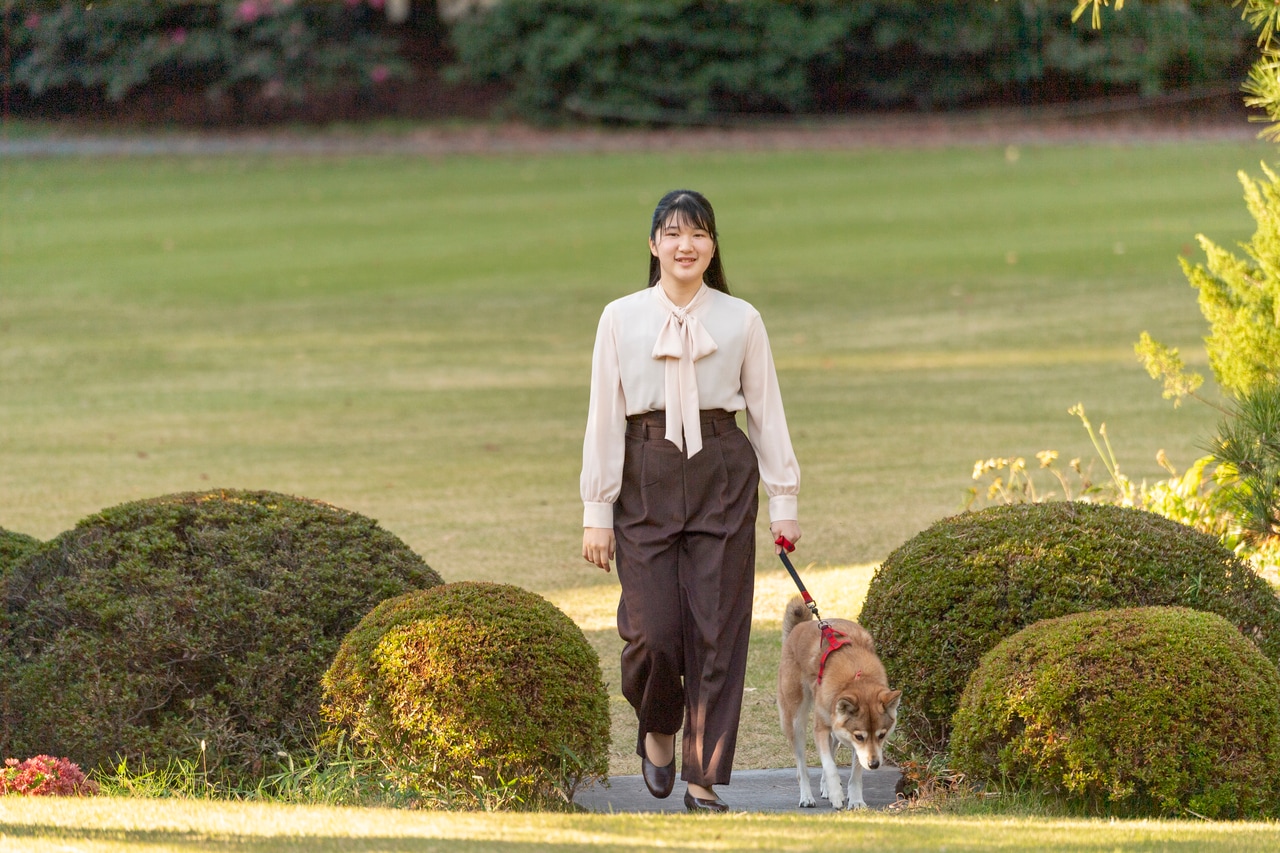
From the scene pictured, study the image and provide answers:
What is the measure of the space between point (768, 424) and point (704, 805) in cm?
127

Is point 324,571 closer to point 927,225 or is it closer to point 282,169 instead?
point 927,225

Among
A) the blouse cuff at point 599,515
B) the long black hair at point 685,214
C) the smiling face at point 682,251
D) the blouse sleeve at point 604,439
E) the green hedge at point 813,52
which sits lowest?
the blouse cuff at point 599,515

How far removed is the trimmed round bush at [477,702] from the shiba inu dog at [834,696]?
74 cm

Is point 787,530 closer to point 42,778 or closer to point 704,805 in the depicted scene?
point 704,805

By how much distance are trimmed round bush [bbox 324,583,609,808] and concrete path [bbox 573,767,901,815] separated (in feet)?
0.66

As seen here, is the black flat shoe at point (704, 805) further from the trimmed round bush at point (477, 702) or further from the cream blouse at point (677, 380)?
the cream blouse at point (677, 380)

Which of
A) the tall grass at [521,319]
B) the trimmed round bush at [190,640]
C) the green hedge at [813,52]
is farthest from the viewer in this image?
the green hedge at [813,52]

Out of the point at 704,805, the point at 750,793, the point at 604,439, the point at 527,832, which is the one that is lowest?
the point at 750,793

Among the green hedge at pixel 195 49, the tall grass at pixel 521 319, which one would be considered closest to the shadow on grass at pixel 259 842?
the tall grass at pixel 521 319

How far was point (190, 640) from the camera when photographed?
611 centimetres

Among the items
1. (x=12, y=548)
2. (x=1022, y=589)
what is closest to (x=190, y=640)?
(x=12, y=548)

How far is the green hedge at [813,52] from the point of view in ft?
138

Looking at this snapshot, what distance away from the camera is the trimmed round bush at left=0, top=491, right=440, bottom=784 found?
608 cm

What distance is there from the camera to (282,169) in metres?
35.3
